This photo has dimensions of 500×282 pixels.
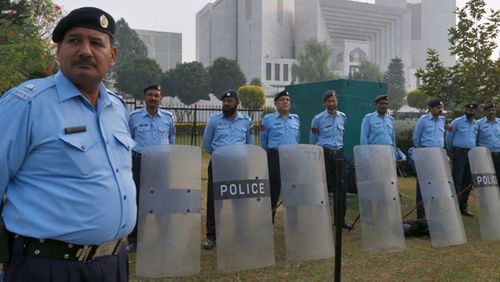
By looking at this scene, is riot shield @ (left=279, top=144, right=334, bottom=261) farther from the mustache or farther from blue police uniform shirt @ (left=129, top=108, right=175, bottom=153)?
the mustache

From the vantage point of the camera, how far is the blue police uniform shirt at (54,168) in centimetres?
147

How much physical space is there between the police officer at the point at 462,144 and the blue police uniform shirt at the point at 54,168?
6.01 m

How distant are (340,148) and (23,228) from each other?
469 cm

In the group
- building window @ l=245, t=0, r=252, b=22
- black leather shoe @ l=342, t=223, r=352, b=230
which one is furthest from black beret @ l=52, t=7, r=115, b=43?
building window @ l=245, t=0, r=252, b=22

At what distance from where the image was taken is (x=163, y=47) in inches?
3654

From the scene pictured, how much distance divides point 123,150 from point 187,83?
43455mm

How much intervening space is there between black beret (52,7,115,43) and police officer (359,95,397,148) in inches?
184

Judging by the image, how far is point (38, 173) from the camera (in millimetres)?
1479

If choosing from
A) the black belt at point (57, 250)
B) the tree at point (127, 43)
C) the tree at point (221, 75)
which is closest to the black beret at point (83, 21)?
the black belt at point (57, 250)

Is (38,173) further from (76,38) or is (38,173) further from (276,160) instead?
(276,160)

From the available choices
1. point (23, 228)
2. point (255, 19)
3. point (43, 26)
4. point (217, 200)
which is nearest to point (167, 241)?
point (217, 200)

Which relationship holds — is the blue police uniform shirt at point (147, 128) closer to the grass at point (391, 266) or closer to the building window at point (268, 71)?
the grass at point (391, 266)

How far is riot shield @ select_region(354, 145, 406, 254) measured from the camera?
14.4ft

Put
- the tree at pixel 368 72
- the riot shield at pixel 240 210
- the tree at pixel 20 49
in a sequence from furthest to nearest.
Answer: the tree at pixel 368 72
the tree at pixel 20 49
the riot shield at pixel 240 210
